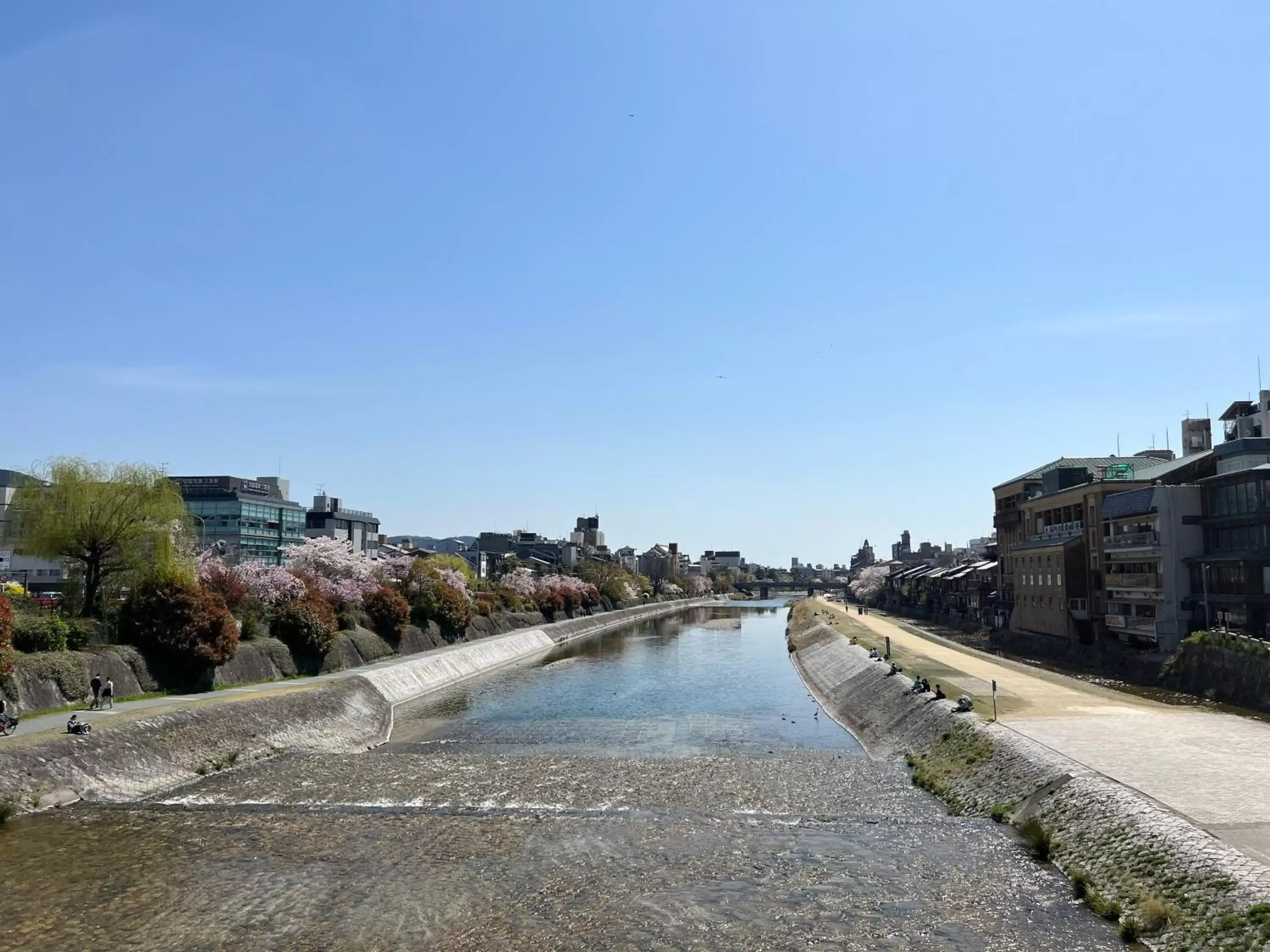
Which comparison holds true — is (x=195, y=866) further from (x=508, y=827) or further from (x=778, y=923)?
(x=778, y=923)

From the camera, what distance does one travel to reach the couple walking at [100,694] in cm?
3369

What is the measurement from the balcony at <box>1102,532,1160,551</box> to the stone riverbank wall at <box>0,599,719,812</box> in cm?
4789

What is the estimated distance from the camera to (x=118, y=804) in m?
26.1

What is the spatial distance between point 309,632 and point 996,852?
4241cm

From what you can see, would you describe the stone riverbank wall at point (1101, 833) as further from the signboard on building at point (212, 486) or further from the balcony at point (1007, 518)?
the signboard on building at point (212, 486)

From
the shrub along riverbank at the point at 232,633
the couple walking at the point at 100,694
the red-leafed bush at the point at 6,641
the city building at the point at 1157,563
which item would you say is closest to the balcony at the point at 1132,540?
the city building at the point at 1157,563

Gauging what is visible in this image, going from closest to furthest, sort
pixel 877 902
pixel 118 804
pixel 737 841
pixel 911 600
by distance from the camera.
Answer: pixel 877 902 < pixel 737 841 < pixel 118 804 < pixel 911 600

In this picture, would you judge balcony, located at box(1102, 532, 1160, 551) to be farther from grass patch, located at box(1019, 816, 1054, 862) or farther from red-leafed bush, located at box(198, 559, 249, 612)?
red-leafed bush, located at box(198, 559, 249, 612)

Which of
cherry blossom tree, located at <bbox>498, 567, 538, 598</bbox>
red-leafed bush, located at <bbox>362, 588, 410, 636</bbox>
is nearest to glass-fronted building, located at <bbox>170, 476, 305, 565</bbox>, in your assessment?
cherry blossom tree, located at <bbox>498, 567, 538, 598</bbox>

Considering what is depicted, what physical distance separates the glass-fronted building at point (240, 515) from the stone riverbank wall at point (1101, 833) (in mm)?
89009

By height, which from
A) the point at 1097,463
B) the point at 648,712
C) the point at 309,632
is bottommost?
the point at 648,712

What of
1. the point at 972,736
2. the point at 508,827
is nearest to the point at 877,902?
the point at 508,827

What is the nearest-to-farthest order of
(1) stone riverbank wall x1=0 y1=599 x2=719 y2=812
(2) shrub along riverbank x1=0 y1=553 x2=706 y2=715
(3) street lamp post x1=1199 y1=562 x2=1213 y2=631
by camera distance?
(1) stone riverbank wall x1=0 y1=599 x2=719 y2=812
(2) shrub along riverbank x1=0 y1=553 x2=706 y2=715
(3) street lamp post x1=1199 y1=562 x2=1213 y2=631

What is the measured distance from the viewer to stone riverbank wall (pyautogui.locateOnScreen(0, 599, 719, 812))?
2600 cm
